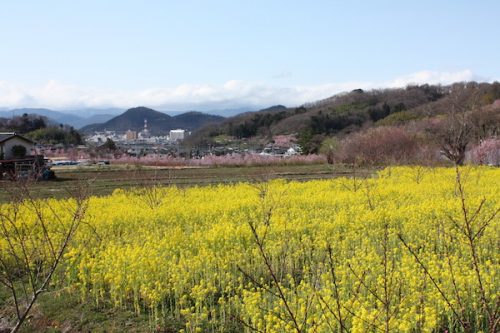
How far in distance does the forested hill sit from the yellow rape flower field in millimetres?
78367

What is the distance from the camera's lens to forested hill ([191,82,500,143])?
9596 cm

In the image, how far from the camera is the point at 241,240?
30.0 feet

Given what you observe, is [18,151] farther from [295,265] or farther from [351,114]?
[351,114]

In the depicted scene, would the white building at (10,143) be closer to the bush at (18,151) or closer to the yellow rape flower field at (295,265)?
the bush at (18,151)

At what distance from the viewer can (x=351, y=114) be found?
352 ft

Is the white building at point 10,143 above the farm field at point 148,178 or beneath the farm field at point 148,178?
above

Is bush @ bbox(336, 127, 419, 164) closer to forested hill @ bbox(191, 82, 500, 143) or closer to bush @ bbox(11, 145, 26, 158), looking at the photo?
bush @ bbox(11, 145, 26, 158)

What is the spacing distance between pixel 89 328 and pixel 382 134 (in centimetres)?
4340

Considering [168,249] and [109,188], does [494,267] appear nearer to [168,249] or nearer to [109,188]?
[168,249]

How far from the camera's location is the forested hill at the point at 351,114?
95956 mm

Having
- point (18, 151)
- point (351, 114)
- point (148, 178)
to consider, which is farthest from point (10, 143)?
point (351, 114)

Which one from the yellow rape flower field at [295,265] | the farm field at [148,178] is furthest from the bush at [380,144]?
the yellow rape flower field at [295,265]

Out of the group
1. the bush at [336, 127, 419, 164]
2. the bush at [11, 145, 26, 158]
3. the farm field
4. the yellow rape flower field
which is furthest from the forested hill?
the yellow rape flower field

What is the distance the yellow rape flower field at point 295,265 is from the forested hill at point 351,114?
78367 mm
